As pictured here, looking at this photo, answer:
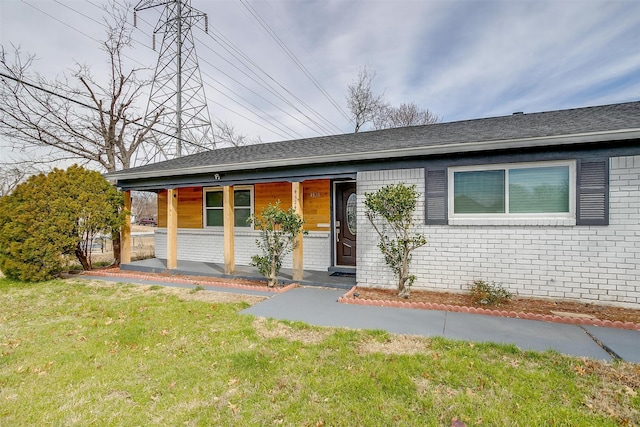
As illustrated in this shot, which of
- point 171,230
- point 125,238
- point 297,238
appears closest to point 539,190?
point 297,238

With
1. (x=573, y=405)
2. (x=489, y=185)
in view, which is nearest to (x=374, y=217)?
(x=489, y=185)

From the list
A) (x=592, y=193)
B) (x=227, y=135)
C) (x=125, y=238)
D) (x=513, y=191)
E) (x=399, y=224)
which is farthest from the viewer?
(x=227, y=135)

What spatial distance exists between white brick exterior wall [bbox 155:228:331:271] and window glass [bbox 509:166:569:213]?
4192mm

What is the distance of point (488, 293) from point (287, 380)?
3719mm

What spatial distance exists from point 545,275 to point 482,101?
67.8 ft

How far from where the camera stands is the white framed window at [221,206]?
30.2 feet

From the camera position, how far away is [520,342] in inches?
141

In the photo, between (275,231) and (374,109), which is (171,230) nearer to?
(275,231)

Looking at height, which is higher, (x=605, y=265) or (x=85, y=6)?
(x=85, y=6)

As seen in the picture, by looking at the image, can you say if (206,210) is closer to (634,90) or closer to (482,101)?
(634,90)

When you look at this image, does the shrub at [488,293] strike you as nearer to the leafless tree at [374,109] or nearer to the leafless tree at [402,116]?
the leafless tree at [374,109]

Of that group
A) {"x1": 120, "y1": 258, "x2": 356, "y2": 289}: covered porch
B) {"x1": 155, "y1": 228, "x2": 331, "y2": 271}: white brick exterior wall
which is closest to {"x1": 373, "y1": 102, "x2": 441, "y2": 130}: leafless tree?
{"x1": 155, "y1": 228, "x2": 331, "y2": 271}: white brick exterior wall

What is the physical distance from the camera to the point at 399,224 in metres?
5.70

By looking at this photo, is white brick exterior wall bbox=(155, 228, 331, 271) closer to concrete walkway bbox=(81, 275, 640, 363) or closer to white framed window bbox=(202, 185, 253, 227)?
white framed window bbox=(202, 185, 253, 227)
